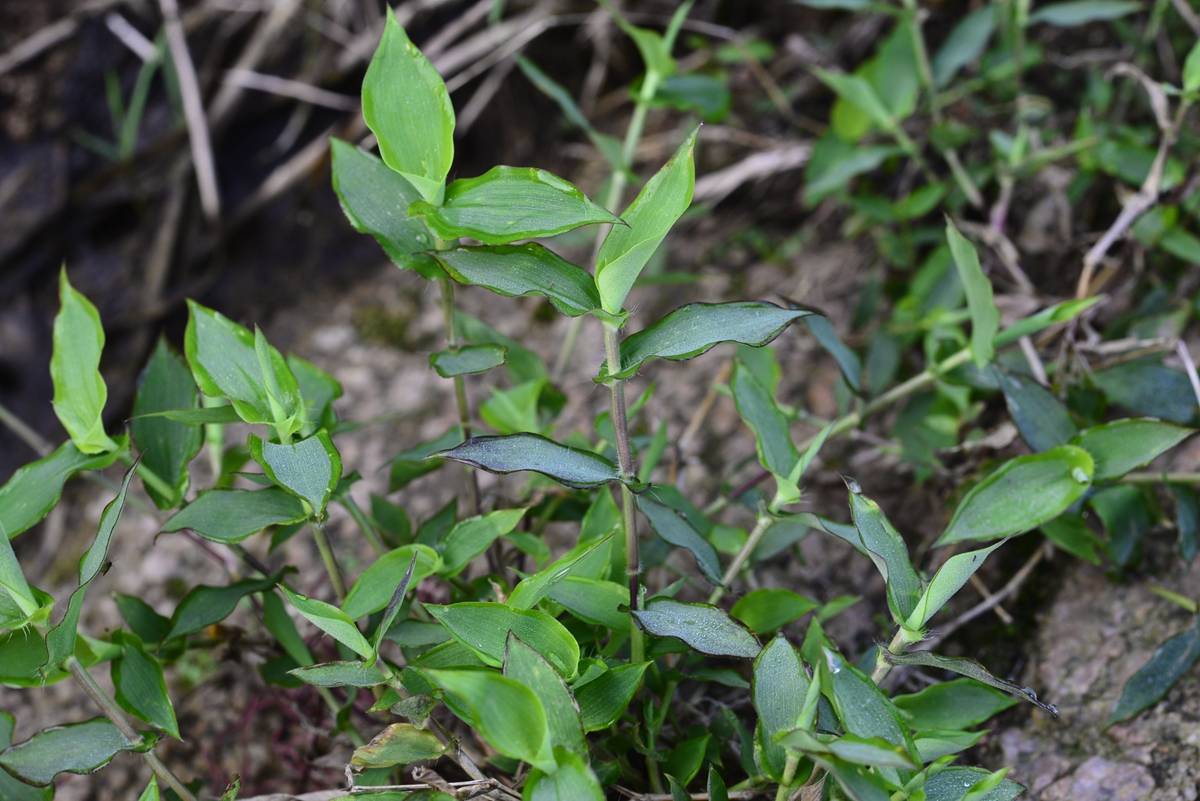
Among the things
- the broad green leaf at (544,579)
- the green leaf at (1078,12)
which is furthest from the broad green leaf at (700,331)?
the green leaf at (1078,12)

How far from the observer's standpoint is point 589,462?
766 millimetres

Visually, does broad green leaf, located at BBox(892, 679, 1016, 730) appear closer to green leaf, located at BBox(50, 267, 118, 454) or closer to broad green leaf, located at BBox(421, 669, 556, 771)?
broad green leaf, located at BBox(421, 669, 556, 771)

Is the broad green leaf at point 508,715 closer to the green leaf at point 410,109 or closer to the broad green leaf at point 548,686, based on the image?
the broad green leaf at point 548,686

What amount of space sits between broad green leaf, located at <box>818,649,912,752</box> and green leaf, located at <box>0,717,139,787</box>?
1.76 ft

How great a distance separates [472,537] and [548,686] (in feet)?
0.75

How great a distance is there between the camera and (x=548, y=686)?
25.7 inches

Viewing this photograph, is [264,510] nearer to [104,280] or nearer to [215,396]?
[215,396]

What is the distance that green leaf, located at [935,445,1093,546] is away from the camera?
0.82 meters

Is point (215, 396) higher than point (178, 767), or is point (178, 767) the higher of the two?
point (215, 396)

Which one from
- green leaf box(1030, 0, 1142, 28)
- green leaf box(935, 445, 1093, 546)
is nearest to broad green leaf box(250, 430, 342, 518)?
green leaf box(935, 445, 1093, 546)

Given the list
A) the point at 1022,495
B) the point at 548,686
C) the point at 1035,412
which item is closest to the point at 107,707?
the point at 548,686

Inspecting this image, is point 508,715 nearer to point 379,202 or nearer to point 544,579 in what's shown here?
point 544,579

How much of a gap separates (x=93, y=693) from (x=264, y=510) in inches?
7.3

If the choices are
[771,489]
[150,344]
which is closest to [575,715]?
[771,489]
